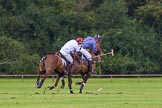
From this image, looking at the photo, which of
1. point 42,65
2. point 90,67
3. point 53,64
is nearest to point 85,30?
point 90,67

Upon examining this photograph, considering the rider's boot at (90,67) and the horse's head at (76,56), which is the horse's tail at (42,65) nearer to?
the horse's head at (76,56)

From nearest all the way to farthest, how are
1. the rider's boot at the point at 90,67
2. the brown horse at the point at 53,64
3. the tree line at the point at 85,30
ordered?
the brown horse at the point at 53,64, the rider's boot at the point at 90,67, the tree line at the point at 85,30

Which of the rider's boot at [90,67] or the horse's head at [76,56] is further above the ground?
the horse's head at [76,56]

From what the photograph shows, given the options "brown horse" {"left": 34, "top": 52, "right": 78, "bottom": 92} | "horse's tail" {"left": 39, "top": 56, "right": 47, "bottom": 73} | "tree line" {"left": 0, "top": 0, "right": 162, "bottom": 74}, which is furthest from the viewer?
"tree line" {"left": 0, "top": 0, "right": 162, "bottom": 74}

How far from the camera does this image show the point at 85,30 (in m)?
74.8

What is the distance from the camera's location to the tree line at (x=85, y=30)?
7131 centimetres

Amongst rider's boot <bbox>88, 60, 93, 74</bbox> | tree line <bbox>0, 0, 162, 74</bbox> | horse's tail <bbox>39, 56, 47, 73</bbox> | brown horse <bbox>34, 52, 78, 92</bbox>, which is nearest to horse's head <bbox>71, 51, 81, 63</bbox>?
brown horse <bbox>34, 52, 78, 92</bbox>

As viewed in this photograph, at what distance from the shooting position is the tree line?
71.3 metres

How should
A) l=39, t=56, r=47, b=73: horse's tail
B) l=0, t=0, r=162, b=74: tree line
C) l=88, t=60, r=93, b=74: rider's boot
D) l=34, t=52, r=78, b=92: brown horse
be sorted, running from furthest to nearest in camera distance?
l=0, t=0, r=162, b=74: tree line, l=88, t=60, r=93, b=74: rider's boot, l=39, t=56, r=47, b=73: horse's tail, l=34, t=52, r=78, b=92: brown horse

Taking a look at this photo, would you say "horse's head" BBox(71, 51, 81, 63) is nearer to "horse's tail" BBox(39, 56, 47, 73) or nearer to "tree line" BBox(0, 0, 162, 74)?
"horse's tail" BBox(39, 56, 47, 73)

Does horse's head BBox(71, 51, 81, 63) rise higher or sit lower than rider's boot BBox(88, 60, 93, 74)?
higher

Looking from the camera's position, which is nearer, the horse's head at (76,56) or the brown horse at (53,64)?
the brown horse at (53,64)

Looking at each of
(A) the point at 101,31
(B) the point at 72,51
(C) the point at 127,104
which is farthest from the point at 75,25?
(C) the point at 127,104

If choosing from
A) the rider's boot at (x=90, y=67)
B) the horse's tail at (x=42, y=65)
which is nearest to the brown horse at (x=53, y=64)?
the horse's tail at (x=42, y=65)
